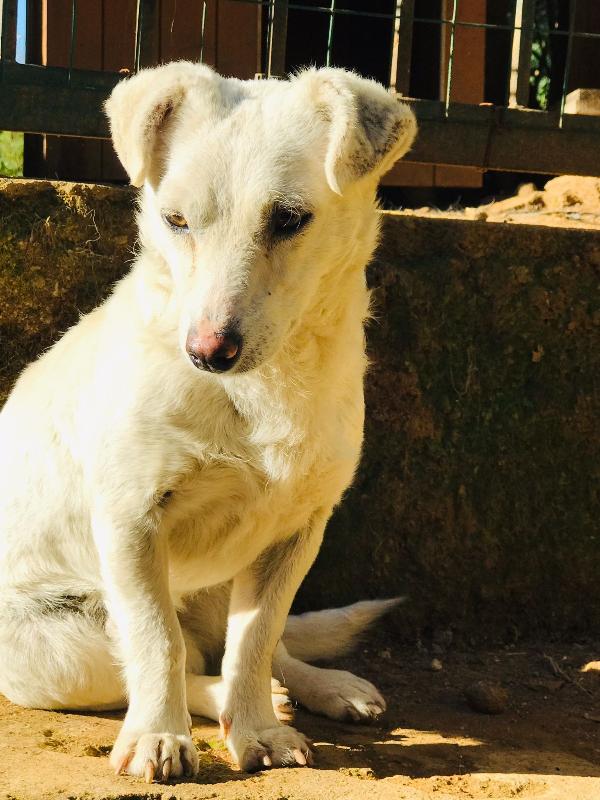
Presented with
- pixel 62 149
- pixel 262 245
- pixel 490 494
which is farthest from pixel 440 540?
pixel 62 149

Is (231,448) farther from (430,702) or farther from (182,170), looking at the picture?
(430,702)

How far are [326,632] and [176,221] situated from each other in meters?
1.98

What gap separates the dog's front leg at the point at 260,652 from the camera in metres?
3.11

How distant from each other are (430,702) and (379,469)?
39.4 inches

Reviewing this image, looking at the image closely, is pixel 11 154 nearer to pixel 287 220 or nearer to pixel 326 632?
pixel 326 632

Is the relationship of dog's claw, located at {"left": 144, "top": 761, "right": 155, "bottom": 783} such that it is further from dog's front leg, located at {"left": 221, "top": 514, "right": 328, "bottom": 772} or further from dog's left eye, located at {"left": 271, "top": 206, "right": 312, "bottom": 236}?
dog's left eye, located at {"left": 271, "top": 206, "right": 312, "bottom": 236}

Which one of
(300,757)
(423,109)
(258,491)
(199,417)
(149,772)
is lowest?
(300,757)

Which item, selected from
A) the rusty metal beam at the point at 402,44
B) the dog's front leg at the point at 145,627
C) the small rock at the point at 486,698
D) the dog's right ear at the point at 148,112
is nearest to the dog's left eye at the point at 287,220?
the dog's right ear at the point at 148,112

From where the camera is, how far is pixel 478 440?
4605mm

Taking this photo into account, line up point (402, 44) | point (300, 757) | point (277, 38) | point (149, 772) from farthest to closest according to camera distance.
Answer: point (402, 44) → point (277, 38) → point (300, 757) → point (149, 772)

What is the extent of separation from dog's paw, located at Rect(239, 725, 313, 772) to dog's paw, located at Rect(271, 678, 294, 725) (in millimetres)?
524

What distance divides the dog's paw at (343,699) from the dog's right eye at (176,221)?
5.96ft

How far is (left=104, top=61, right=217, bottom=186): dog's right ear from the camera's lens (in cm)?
305

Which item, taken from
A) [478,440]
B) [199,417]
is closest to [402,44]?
[478,440]
